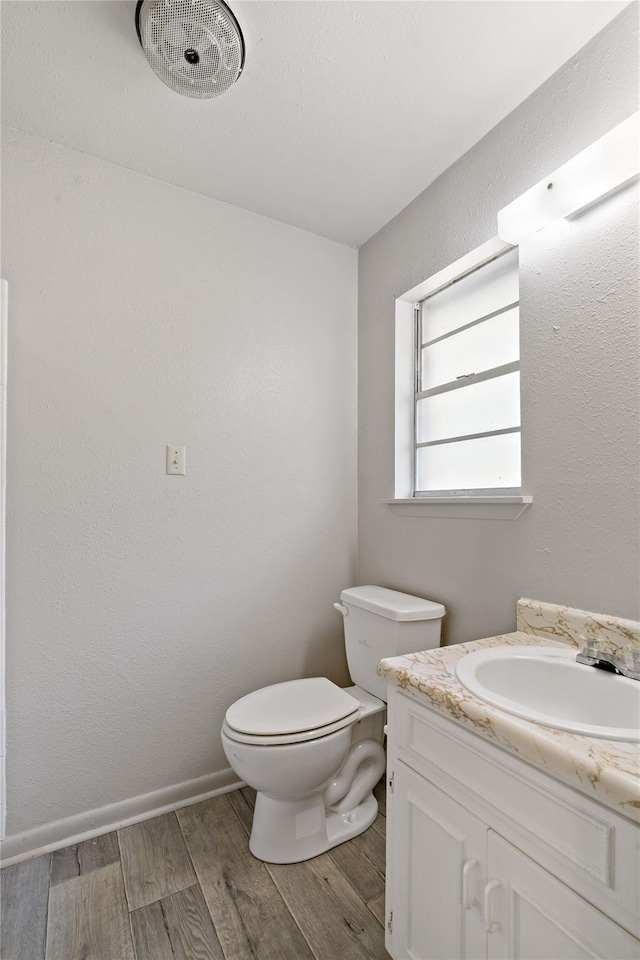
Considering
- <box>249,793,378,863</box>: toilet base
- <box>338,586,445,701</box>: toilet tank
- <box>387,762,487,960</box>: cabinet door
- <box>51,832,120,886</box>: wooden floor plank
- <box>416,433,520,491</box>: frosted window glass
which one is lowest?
<box>51,832,120,886</box>: wooden floor plank

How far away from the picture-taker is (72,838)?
57.2 inches

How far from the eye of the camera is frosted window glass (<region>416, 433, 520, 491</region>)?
4.78ft

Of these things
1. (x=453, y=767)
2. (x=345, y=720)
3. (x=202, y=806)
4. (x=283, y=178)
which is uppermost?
(x=283, y=178)

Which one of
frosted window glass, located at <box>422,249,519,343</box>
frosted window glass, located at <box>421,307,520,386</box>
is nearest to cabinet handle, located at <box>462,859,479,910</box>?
frosted window glass, located at <box>421,307,520,386</box>

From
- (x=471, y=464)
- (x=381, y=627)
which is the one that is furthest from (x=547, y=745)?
(x=471, y=464)

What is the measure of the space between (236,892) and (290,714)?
0.48 meters

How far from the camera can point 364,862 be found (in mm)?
1373

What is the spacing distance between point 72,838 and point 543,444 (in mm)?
1951

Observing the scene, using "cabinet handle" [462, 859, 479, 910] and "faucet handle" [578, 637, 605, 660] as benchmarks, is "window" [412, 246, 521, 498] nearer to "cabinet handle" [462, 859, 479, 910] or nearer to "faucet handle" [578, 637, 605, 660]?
"faucet handle" [578, 637, 605, 660]

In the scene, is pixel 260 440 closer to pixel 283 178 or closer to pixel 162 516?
pixel 162 516

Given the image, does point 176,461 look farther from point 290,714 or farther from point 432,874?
point 432,874

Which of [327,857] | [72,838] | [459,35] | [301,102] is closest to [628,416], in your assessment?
[459,35]

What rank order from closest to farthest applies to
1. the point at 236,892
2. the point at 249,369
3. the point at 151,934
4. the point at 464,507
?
the point at 151,934 → the point at 236,892 → the point at 464,507 → the point at 249,369

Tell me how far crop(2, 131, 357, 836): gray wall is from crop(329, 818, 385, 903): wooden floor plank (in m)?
0.59
